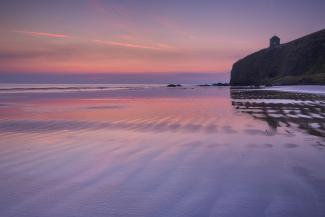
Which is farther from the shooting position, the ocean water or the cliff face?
the cliff face

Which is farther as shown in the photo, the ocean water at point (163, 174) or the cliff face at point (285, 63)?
the cliff face at point (285, 63)

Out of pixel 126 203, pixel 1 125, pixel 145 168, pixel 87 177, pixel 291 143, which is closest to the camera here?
pixel 126 203

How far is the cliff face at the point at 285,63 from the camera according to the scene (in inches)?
4159

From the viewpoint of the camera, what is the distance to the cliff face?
106 metres

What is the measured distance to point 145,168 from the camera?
5.52 metres

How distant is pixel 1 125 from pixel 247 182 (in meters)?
10.0

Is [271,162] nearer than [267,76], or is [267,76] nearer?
[271,162]

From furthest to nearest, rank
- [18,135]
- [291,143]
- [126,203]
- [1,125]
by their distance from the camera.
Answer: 1. [1,125]
2. [18,135]
3. [291,143]
4. [126,203]

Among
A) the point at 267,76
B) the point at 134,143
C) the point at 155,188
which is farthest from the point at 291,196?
the point at 267,76

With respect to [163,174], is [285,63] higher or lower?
higher

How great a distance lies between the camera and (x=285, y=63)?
4675 inches

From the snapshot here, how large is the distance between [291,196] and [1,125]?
10.7m

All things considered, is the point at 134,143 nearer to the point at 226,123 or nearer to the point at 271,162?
the point at 271,162

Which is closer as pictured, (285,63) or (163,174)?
(163,174)
